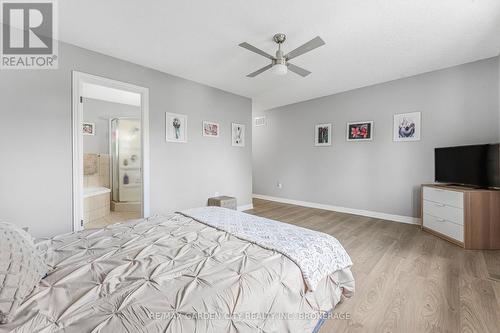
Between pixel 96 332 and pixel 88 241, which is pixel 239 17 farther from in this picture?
pixel 96 332

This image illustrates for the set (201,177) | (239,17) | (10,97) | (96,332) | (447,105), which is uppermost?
(239,17)

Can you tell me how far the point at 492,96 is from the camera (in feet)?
9.75

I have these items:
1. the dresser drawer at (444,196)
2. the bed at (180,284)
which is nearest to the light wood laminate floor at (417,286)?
the bed at (180,284)

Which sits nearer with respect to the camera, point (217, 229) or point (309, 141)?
point (217, 229)

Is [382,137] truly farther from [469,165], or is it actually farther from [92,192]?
[92,192]

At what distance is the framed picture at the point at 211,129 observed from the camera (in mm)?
3975

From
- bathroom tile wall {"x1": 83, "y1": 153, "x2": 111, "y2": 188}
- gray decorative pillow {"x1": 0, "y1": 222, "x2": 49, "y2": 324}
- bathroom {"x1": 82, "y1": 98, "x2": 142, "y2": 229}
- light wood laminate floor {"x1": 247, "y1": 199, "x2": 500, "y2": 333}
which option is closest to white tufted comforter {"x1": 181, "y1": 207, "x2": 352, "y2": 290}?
Result: light wood laminate floor {"x1": 247, "y1": 199, "x2": 500, "y2": 333}

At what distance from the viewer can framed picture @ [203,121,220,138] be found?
13.0ft

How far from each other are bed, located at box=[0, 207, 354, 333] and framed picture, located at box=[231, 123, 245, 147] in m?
3.00

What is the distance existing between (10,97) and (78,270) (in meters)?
2.40

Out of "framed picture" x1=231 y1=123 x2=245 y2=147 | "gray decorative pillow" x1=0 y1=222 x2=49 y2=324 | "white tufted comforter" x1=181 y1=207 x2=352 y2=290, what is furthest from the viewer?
"framed picture" x1=231 y1=123 x2=245 y2=147

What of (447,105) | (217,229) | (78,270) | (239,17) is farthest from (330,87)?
(78,270)

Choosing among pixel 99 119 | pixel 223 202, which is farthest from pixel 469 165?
pixel 99 119

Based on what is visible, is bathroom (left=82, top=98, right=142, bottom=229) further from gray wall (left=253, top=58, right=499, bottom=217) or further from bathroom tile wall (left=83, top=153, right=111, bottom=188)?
gray wall (left=253, top=58, right=499, bottom=217)
